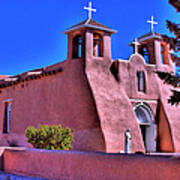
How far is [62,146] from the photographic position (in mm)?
11156

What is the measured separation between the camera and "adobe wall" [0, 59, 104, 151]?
15352 mm

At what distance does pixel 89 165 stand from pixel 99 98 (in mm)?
8899

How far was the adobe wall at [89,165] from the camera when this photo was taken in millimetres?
5461

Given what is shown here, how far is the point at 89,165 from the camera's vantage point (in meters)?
6.83

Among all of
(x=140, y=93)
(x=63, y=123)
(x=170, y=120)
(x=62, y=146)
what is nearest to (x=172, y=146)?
(x=170, y=120)

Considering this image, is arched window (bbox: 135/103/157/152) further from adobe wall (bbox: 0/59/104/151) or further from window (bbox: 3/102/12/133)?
window (bbox: 3/102/12/133)

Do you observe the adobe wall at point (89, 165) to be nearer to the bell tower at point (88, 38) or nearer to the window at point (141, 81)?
the bell tower at point (88, 38)

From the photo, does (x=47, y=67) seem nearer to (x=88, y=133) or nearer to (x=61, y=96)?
(x=61, y=96)

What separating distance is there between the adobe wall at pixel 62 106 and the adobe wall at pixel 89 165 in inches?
249

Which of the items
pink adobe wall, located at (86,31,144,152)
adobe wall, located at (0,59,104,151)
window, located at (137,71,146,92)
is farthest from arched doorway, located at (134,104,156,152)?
adobe wall, located at (0,59,104,151)

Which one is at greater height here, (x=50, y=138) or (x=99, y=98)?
(x=99, y=98)

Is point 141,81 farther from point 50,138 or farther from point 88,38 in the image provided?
point 50,138

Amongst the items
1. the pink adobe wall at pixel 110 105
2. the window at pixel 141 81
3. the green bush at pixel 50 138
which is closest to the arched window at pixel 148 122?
the window at pixel 141 81

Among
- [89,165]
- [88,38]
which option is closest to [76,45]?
[88,38]
